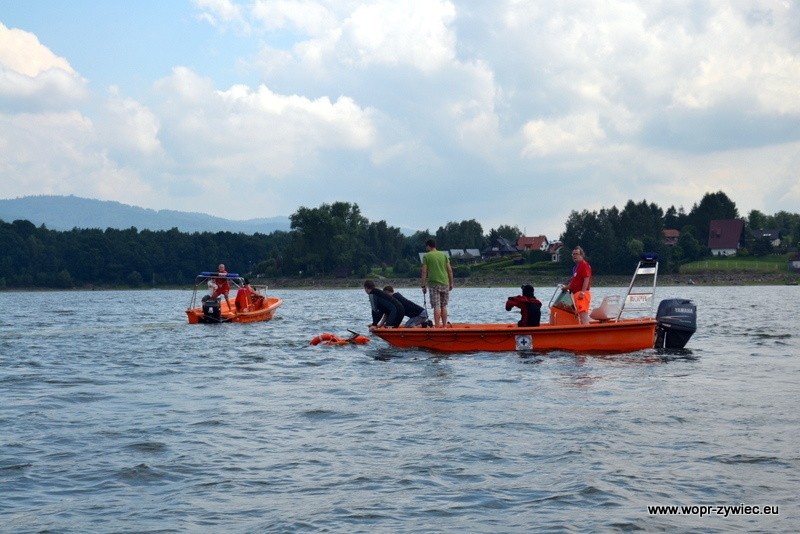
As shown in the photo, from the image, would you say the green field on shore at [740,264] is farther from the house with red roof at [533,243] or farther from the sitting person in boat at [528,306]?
the sitting person in boat at [528,306]

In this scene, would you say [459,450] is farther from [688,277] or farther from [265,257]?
[265,257]

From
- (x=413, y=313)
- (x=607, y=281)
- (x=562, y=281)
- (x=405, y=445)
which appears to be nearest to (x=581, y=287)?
(x=413, y=313)

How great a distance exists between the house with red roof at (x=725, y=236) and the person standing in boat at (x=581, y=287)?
4859 inches

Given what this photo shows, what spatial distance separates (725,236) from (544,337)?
130m

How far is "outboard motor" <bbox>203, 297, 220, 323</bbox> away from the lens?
34.4 meters

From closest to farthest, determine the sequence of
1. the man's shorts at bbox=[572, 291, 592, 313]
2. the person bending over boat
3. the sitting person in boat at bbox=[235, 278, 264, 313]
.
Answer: the man's shorts at bbox=[572, 291, 592, 313] → the person bending over boat → the sitting person in boat at bbox=[235, 278, 264, 313]

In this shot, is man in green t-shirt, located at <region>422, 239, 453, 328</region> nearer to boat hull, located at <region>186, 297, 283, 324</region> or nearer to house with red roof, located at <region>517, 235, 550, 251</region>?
boat hull, located at <region>186, 297, 283, 324</region>

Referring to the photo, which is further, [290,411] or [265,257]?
[265,257]

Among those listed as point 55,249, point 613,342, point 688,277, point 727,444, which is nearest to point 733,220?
point 688,277

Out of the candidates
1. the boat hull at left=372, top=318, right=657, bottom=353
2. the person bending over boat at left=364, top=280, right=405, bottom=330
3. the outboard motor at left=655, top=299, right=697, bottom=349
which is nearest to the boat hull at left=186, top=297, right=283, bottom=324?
the person bending over boat at left=364, top=280, right=405, bottom=330

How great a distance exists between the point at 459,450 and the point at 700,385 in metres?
6.67

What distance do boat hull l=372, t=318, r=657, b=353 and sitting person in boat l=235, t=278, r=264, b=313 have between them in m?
17.0

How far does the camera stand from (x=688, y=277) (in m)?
115

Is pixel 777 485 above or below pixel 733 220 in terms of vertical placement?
below
